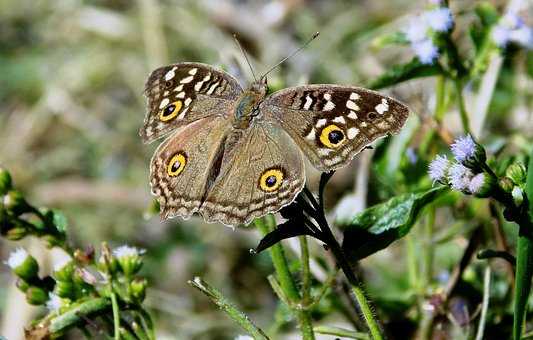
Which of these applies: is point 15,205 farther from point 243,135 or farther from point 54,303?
point 243,135

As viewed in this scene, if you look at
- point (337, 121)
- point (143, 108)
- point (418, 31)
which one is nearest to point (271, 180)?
point (337, 121)

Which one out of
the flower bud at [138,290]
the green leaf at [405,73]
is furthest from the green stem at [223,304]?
the green leaf at [405,73]

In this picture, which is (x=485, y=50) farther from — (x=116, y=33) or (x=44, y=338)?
(x=116, y=33)

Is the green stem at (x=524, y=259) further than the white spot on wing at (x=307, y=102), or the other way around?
the white spot on wing at (x=307, y=102)

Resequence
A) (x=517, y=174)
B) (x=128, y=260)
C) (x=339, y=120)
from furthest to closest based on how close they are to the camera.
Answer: (x=128, y=260) < (x=339, y=120) < (x=517, y=174)

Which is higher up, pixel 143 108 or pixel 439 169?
pixel 143 108

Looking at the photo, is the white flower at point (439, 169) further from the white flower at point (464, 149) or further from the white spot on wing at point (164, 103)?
the white spot on wing at point (164, 103)

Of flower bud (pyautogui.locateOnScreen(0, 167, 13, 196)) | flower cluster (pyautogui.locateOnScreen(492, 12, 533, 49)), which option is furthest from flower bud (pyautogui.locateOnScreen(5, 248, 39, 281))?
flower cluster (pyautogui.locateOnScreen(492, 12, 533, 49))
